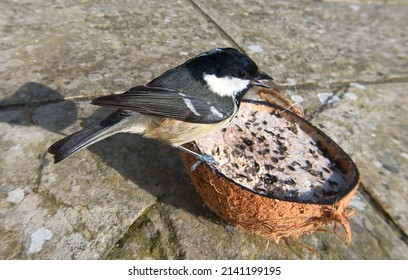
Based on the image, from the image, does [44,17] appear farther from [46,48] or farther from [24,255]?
[24,255]

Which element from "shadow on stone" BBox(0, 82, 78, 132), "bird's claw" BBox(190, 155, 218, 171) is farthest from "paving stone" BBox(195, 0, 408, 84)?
"shadow on stone" BBox(0, 82, 78, 132)

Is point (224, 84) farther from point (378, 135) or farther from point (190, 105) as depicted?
point (378, 135)

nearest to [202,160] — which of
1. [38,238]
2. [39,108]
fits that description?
[38,238]

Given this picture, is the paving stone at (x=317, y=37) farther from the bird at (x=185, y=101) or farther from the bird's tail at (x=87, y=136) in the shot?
the bird's tail at (x=87, y=136)

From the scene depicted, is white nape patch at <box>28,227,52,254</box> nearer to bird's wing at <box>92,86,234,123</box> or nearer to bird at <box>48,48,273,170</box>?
bird at <box>48,48,273,170</box>

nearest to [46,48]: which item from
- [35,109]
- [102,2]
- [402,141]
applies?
[35,109]

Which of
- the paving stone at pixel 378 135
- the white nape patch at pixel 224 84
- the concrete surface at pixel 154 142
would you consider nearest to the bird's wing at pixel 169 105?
the white nape patch at pixel 224 84
